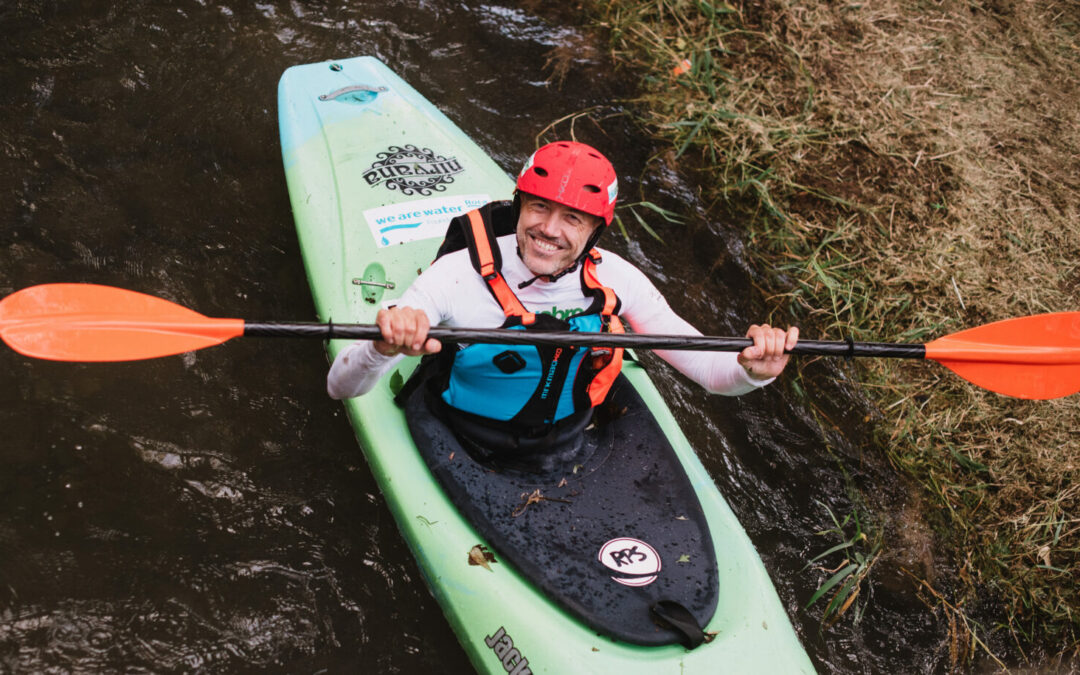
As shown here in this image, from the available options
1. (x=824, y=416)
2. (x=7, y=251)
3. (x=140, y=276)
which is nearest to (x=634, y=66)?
(x=824, y=416)

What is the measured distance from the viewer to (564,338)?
218 centimetres

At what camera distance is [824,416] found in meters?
3.75

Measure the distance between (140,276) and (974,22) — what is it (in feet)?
17.9

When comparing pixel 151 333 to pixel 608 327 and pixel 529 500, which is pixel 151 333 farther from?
pixel 608 327

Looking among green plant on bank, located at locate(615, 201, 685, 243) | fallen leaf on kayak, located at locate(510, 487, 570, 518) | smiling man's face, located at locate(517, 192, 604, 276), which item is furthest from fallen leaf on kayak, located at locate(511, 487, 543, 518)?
green plant on bank, located at locate(615, 201, 685, 243)

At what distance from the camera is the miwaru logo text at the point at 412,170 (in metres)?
3.45

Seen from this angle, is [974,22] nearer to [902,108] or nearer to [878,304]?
[902,108]

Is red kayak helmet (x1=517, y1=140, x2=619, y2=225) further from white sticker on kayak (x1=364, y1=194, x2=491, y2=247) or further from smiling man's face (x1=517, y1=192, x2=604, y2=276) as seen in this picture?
white sticker on kayak (x1=364, y1=194, x2=491, y2=247)

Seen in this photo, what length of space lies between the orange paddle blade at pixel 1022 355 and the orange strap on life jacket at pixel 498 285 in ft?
4.14

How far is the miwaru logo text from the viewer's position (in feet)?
11.3

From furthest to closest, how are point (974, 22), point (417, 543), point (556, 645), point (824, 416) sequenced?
1. point (974, 22)
2. point (824, 416)
3. point (417, 543)
4. point (556, 645)

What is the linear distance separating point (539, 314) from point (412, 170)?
1.38m

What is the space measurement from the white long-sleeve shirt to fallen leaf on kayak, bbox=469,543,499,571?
0.58m

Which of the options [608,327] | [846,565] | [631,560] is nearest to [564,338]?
[608,327]
